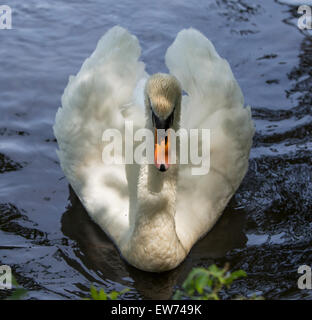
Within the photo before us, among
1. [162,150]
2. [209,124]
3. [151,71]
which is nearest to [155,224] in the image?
[162,150]

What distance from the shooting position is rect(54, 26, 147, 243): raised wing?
21.1 feet

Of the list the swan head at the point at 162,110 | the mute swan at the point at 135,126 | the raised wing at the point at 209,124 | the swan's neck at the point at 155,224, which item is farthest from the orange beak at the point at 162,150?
the raised wing at the point at 209,124

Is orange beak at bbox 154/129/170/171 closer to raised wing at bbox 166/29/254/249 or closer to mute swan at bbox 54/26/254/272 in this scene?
mute swan at bbox 54/26/254/272

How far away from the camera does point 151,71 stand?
906 cm

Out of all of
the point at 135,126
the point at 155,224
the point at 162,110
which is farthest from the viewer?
the point at 135,126

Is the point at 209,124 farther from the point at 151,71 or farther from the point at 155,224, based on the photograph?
the point at 151,71

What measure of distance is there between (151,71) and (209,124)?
285 centimetres

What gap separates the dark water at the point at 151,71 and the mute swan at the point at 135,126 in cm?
27

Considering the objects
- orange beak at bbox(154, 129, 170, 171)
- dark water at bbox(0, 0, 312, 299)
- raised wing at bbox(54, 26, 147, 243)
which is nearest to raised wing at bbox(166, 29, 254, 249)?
dark water at bbox(0, 0, 312, 299)

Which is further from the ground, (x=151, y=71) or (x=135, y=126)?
(x=135, y=126)

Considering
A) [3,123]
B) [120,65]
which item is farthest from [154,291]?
[3,123]

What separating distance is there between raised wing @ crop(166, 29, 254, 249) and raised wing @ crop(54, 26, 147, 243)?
0.45 metres

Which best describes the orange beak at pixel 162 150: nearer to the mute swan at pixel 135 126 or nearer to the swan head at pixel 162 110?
the swan head at pixel 162 110

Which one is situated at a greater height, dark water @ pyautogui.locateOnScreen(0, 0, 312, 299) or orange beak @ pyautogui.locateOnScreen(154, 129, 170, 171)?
orange beak @ pyautogui.locateOnScreen(154, 129, 170, 171)
